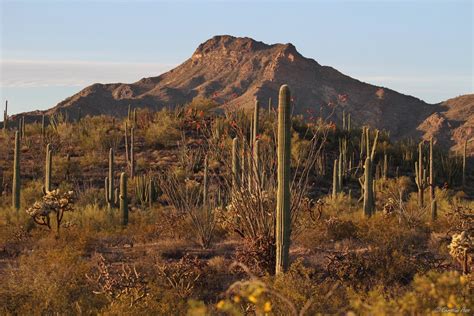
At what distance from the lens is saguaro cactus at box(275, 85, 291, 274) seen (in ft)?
30.8

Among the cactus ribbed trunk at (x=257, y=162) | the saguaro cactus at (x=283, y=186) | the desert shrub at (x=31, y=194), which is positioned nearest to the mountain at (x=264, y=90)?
the desert shrub at (x=31, y=194)

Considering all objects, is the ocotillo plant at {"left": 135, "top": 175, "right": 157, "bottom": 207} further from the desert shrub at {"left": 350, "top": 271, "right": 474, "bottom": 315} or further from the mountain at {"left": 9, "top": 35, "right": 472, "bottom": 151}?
the mountain at {"left": 9, "top": 35, "right": 472, "bottom": 151}

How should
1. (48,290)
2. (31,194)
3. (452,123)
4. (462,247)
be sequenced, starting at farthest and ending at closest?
(452,123) < (31,194) < (462,247) < (48,290)

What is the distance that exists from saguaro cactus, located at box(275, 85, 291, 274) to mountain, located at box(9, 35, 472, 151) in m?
53.0

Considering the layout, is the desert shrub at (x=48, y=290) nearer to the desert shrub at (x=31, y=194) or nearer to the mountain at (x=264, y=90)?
the desert shrub at (x=31, y=194)

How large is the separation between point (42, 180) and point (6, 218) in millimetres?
8427

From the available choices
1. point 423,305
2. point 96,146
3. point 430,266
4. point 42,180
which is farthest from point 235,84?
point 423,305

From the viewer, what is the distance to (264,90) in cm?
7044

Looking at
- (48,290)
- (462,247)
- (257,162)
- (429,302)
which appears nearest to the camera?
(429,302)

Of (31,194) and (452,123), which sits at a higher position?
(452,123)

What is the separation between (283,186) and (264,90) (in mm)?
61734

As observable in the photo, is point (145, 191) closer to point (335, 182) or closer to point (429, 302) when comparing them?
point (335, 182)

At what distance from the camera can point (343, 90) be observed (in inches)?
3113

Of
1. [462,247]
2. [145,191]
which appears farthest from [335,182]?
[462,247]
